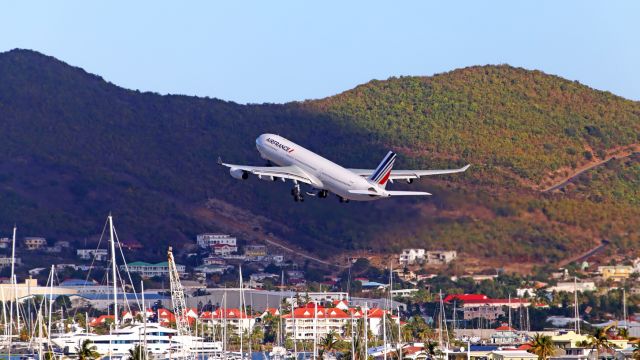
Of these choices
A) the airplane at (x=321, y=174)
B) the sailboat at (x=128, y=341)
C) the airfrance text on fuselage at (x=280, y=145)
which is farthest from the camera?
the sailboat at (x=128, y=341)

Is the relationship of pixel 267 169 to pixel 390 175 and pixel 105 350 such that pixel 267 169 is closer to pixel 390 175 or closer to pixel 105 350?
pixel 390 175

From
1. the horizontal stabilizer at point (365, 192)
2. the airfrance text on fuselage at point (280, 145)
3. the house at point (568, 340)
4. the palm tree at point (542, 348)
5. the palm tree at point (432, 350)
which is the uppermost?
the airfrance text on fuselage at point (280, 145)

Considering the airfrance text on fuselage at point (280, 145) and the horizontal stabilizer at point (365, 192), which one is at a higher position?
the airfrance text on fuselage at point (280, 145)

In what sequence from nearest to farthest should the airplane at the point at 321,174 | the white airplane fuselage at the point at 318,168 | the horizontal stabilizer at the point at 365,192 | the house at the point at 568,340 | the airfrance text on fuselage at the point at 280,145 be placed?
the horizontal stabilizer at the point at 365,192, the airplane at the point at 321,174, the white airplane fuselage at the point at 318,168, the airfrance text on fuselage at the point at 280,145, the house at the point at 568,340

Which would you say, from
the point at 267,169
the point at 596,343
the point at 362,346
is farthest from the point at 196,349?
the point at 596,343

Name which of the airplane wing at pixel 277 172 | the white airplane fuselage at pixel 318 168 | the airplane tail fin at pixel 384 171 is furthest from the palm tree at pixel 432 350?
the airplane tail fin at pixel 384 171

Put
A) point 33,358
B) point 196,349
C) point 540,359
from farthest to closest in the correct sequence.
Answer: point 196,349
point 33,358
point 540,359

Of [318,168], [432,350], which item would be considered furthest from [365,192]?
[432,350]

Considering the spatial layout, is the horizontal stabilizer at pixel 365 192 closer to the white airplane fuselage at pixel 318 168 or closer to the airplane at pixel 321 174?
the airplane at pixel 321 174

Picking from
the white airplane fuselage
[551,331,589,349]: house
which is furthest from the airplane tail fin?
[551,331,589,349]: house
